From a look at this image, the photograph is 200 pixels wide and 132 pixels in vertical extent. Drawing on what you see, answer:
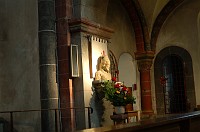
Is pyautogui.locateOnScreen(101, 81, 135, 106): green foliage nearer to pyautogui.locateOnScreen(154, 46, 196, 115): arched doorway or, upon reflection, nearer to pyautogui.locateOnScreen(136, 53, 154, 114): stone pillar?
pyautogui.locateOnScreen(136, 53, 154, 114): stone pillar

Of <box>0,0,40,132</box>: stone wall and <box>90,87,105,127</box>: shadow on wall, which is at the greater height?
<box>0,0,40,132</box>: stone wall

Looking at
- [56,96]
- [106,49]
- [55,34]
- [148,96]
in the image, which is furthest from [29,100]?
[148,96]

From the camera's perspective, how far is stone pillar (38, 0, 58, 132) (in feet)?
25.8

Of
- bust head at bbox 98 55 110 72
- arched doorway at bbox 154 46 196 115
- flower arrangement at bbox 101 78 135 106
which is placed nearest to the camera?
flower arrangement at bbox 101 78 135 106

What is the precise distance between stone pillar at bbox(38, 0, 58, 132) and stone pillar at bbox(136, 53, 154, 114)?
602 cm

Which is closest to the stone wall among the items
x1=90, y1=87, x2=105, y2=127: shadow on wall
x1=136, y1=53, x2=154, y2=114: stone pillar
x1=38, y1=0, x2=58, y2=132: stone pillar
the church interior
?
the church interior

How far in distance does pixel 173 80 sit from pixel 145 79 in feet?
4.98

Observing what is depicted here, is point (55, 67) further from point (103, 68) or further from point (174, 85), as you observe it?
point (174, 85)

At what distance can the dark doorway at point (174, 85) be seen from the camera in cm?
1395

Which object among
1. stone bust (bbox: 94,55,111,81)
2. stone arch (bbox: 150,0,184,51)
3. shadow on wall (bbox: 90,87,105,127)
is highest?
stone arch (bbox: 150,0,184,51)

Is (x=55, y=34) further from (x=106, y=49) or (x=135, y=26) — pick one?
(x=135, y=26)

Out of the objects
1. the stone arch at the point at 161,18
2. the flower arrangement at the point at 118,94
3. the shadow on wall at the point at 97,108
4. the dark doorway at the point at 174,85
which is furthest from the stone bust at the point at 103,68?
the dark doorway at the point at 174,85

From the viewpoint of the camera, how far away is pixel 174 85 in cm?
1419

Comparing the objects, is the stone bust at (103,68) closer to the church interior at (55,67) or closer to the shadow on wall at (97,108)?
the church interior at (55,67)
